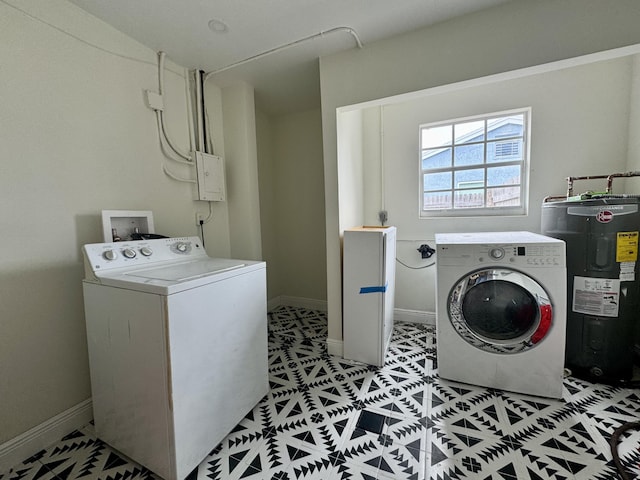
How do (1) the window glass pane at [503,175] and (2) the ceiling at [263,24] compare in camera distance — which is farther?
(1) the window glass pane at [503,175]

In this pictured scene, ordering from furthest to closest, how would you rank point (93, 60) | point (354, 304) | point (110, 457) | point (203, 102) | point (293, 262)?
1. point (293, 262)
2. point (203, 102)
3. point (354, 304)
4. point (93, 60)
5. point (110, 457)

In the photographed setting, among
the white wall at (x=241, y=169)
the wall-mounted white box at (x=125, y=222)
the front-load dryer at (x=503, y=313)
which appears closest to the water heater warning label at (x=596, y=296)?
the front-load dryer at (x=503, y=313)

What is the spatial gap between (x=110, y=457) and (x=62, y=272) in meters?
0.95

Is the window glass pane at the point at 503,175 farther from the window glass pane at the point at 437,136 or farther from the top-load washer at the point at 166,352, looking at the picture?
the top-load washer at the point at 166,352

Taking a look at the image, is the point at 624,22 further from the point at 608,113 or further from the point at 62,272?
the point at 62,272

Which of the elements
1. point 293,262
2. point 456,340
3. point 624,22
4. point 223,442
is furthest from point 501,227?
point 223,442

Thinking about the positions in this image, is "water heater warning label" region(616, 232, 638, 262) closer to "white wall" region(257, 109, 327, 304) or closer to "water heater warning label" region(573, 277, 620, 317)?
"water heater warning label" region(573, 277, 620, 317)

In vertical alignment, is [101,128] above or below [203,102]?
below

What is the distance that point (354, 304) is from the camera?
6.31 feet

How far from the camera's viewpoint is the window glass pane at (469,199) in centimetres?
240

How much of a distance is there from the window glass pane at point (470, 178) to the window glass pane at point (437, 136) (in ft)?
1.06

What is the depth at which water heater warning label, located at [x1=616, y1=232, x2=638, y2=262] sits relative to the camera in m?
1.52

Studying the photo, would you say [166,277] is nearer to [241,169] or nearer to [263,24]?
[241,169]

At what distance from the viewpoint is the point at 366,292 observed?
188cm
